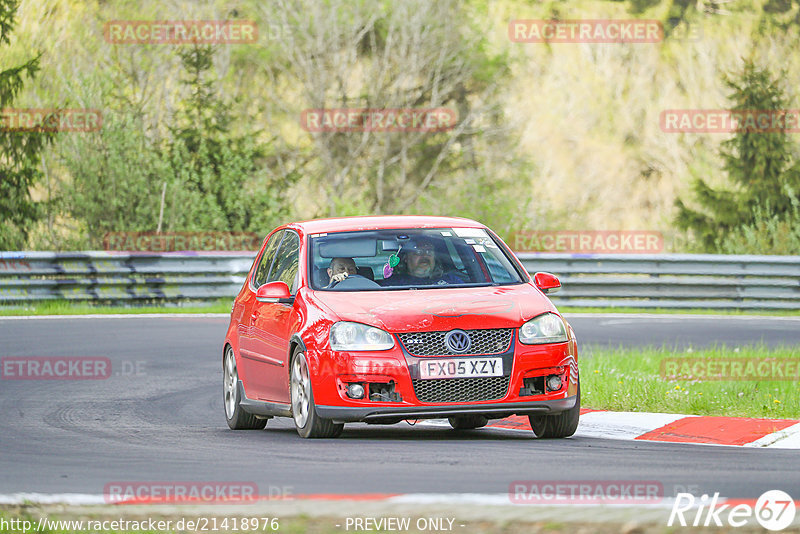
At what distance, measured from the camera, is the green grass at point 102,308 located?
77.5 feet

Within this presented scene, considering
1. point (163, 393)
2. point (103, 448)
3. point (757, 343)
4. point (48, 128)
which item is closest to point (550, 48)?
point (48, 128)

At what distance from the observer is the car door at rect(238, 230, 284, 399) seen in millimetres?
10953

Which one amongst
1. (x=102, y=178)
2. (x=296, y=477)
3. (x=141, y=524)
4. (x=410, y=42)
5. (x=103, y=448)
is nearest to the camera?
(x=141, y=524)

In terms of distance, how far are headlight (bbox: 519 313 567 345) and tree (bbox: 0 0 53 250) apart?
21.6 metres

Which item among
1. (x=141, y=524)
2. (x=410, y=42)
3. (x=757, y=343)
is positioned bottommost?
(x=757, y=343)

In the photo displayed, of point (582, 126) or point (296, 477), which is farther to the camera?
point (582, 126)

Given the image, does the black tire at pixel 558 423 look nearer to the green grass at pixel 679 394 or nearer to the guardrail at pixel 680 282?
the green grass at pixel 679 394

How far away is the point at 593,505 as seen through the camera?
631 centimetres

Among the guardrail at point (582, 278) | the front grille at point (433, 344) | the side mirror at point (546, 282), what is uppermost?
the side mirror at point (546, 282)

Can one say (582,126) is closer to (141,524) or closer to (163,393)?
(163,393)

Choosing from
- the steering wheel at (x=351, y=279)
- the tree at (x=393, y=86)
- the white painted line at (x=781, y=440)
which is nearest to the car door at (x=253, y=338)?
the steering wheel at (x=351, y=279)

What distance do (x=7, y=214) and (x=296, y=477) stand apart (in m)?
24.2

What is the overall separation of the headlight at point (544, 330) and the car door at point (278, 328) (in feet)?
5.30

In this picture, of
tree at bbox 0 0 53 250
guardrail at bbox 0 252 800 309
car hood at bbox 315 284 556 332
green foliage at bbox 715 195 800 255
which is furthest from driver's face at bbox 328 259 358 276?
tree at bbox 0 0 53 250
